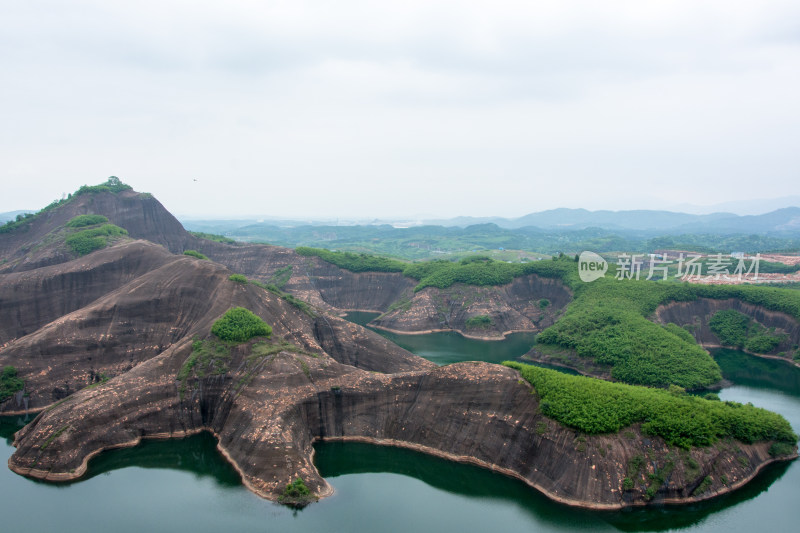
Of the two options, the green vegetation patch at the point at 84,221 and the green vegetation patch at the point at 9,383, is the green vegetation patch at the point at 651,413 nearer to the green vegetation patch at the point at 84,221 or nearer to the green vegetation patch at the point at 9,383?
the green vegetation patch at the point at 9,383

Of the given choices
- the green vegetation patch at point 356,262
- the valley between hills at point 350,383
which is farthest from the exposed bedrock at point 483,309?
the green vegetation patch at point 356,262

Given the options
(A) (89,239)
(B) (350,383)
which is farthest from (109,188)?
(B) (350,383)

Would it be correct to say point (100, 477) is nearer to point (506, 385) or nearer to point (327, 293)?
point (506, 385)

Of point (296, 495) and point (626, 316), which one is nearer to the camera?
point (296, 495)

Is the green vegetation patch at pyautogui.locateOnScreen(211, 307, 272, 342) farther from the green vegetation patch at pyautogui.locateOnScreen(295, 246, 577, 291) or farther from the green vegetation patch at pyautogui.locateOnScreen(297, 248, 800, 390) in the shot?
the green vegetation patch at pyautogui.locateOnScreen(295, 246, 577, 291)

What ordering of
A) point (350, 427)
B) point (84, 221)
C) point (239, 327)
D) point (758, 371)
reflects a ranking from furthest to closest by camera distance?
point (84, 221), point (758, 371), point (239, 327), point (350, 427)

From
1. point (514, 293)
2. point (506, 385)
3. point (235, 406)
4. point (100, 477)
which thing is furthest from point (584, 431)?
point (514, 293)

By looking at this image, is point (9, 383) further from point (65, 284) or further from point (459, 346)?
point (459, 346)

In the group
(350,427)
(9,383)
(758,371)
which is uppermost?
(9,383)
